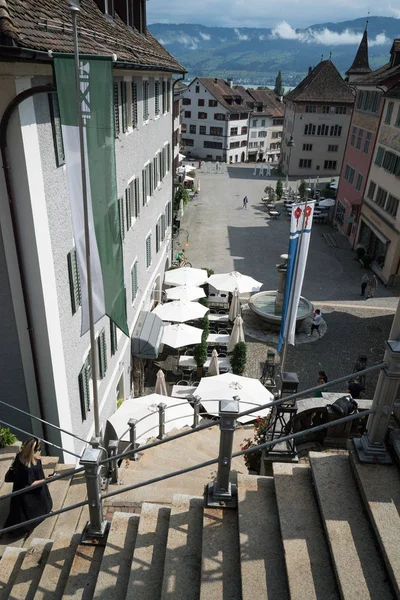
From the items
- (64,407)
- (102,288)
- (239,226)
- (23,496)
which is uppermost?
(102,288)

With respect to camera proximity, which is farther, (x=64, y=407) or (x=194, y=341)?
(x=194, y=341)

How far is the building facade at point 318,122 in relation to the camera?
5716 centimetres

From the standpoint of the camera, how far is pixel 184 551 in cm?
443

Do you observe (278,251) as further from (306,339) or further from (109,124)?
(109,124)

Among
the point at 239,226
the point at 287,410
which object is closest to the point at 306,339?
the point at 287,410

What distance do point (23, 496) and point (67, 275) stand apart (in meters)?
4.15

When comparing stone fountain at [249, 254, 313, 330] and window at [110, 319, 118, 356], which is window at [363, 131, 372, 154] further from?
window at [110, 319, 118, 356]

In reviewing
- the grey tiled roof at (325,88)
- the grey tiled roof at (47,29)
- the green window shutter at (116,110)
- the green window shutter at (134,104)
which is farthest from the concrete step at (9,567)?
the grey tiled roof at (325,88)

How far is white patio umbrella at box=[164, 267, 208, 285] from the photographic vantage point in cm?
2312

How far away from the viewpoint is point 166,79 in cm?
2092

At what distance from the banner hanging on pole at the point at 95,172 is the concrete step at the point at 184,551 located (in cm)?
291

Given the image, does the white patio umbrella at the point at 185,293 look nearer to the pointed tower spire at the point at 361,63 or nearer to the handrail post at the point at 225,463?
the handrail post at the point at 225,463

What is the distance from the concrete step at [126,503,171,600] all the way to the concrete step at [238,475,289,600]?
3.01 feet

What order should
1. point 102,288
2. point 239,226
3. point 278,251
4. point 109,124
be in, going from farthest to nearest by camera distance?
1. point 239,226
2. point 278,251
3. point 102,288
4. point 109,124
